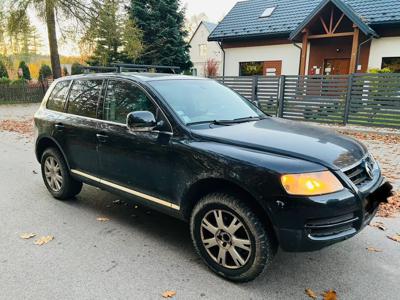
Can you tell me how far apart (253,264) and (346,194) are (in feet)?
3.04

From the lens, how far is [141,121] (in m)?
3.29

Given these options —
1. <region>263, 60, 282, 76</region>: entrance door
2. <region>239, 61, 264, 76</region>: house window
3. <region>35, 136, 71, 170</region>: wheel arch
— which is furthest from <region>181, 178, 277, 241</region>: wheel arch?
<region>239, 61, 264, 76</region>: house window

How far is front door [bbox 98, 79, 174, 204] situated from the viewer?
340 cm

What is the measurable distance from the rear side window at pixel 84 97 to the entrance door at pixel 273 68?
15742 millimetres

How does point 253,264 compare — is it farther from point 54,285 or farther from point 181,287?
point 54,285

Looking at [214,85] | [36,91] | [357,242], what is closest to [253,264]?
[357,242]

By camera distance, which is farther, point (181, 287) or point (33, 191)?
point (33, 191)

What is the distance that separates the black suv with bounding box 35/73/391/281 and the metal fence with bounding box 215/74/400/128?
7.66 m

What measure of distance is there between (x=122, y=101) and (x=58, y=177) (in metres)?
1.75

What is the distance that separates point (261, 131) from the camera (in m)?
3.30

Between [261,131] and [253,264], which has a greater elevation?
[261,131]

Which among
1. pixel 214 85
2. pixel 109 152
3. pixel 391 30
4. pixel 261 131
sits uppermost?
pixel 391 30

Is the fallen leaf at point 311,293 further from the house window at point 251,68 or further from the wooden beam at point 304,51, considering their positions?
the house window at point 251,68

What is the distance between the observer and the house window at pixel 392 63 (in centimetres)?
1514
